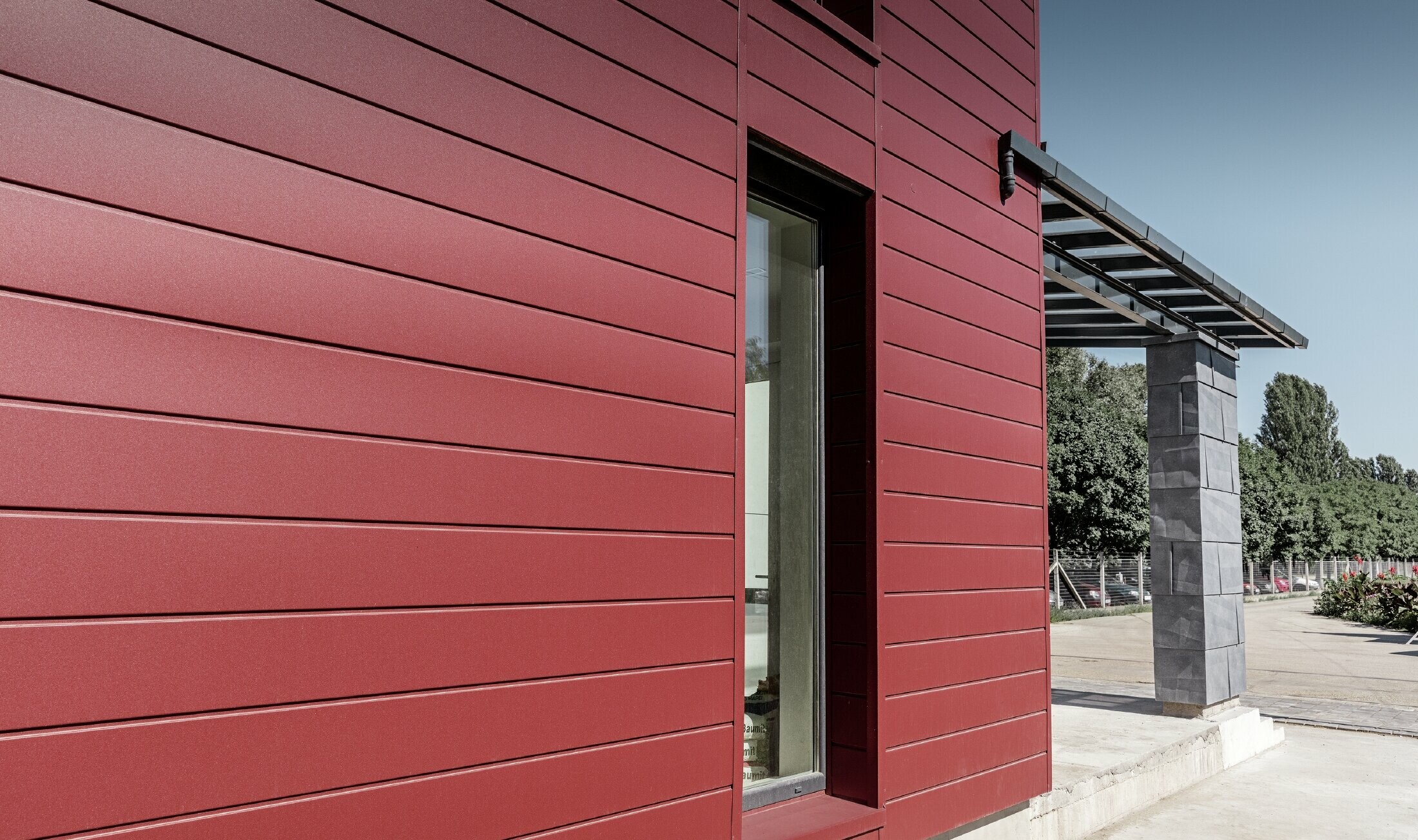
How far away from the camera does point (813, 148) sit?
353cm

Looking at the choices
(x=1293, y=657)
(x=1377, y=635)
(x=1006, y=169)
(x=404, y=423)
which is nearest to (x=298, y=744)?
(x=404, y=423)

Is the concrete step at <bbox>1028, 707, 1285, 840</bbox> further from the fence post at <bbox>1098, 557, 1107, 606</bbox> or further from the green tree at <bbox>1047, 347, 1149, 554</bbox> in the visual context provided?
→ the green tree at <bbox>1047, 347, 1149, 554</bbox>

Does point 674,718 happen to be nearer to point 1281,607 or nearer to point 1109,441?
point 1109,441

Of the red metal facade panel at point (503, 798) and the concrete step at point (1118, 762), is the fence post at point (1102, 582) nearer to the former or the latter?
the concrete step at point (1118, 762)

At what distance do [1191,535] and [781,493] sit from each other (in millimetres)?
5713

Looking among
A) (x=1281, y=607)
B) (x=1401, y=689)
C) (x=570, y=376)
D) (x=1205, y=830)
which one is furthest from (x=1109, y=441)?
(x=570, y=376)

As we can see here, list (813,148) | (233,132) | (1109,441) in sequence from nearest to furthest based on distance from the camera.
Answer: (233,132)
(813,148)
(1109,441)

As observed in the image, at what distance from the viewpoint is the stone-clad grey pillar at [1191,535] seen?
7.75m

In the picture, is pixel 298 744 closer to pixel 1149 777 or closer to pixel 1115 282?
pixel 1149 777

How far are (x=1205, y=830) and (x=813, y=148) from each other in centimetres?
456

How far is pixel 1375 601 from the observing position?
20.7 metres

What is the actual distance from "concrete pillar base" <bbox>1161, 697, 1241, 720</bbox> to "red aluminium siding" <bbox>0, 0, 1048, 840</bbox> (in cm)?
495

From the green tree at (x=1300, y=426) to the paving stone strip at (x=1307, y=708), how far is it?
75796 mm

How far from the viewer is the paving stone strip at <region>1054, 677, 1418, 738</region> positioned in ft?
28.5
